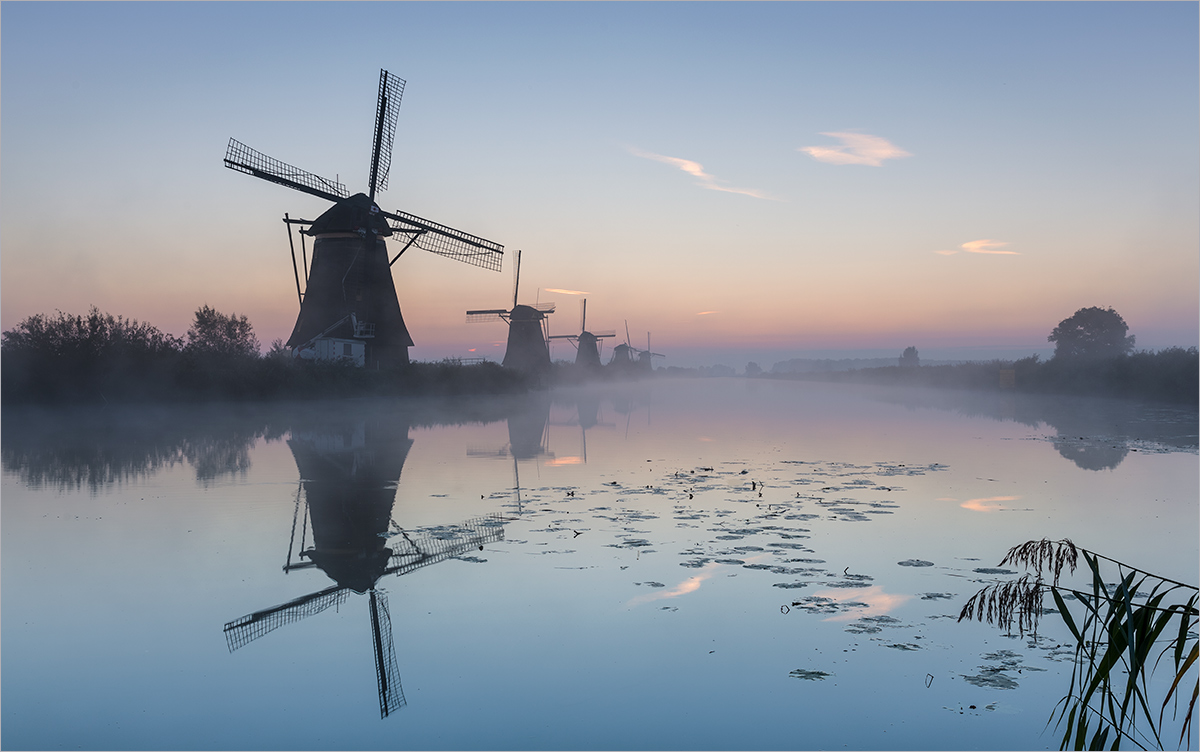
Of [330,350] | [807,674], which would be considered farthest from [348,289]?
[807,674]

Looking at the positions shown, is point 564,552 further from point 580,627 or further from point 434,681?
point 434,681

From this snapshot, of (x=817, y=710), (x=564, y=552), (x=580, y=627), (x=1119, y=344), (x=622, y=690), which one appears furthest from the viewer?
(x=1119, y=344)

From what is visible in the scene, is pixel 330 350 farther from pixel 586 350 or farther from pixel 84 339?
pixel 586 350

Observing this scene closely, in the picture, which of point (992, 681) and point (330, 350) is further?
point (330, 350)

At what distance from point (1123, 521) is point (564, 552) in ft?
22.8

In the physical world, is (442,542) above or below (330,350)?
below

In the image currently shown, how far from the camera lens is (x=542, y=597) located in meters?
6.75

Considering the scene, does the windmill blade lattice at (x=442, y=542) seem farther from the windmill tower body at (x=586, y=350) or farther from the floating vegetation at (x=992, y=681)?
the windmill tower body at (x=586, y=350)

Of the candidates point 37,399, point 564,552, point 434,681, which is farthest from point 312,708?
point 37,399

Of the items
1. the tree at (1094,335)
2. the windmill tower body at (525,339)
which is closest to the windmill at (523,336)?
the windmill tower body at (525,339)

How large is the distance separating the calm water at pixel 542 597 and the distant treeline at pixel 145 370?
16369mm

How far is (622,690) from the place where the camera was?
495cm

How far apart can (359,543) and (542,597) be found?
3.07m

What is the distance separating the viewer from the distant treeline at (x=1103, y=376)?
37781 mm
